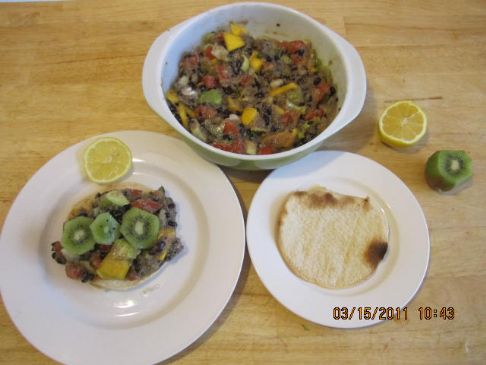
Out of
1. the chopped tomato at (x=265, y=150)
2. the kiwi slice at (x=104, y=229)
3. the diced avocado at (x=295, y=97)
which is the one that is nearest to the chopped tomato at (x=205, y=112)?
the chopped tomato at (x=265, y=150)

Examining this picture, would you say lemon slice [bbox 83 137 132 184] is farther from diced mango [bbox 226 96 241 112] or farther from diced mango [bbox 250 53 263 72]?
diced mango [bbox 250 53 263 72]

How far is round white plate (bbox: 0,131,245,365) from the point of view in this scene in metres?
1.59

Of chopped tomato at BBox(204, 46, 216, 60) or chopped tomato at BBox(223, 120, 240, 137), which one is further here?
chopped tomato at BBox(204, 46, 216, 60)

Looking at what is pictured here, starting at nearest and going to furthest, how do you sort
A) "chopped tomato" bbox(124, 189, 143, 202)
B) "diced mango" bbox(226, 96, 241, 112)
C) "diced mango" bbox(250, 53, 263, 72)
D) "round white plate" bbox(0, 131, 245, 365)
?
"round white plate" bbox(0, 131, 245, 365) < "chopped tomato" bbox(124, 189, 143, 202) < "diced mango" bbox(226, 96, 241, 112) < "diced mango" bbox(250, 53, 263, 72)

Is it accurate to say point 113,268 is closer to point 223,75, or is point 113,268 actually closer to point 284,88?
point 223,75

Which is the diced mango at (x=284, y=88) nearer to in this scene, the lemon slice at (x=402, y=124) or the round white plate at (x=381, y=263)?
the round white plate at (x=381, y=263)

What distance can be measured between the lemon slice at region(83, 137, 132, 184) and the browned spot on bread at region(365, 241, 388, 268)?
4.04 ft

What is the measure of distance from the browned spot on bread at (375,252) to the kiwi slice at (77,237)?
1243 mm

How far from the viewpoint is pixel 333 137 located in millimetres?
2178

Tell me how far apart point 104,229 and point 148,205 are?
0.74 feet

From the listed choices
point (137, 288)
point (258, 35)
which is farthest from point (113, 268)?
point (258, 35)

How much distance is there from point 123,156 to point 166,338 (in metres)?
0.89
